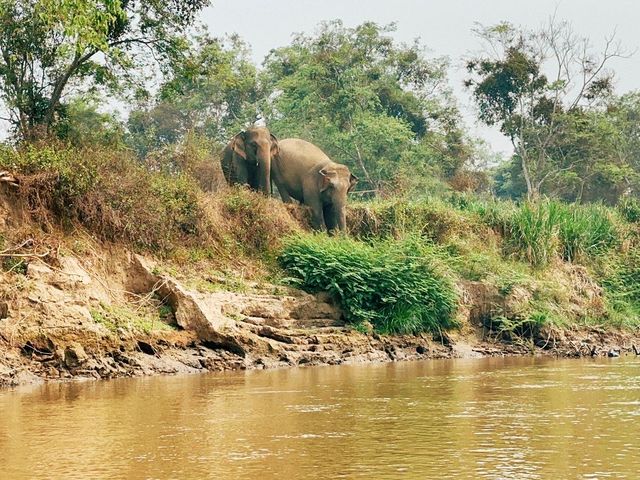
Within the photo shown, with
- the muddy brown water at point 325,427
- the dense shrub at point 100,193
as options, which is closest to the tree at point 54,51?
the dense shrub at point 100,193

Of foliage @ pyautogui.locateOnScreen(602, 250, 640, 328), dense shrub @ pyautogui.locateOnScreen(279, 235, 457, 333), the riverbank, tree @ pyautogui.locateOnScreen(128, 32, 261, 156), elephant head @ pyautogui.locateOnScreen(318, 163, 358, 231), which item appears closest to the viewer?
the riverbank

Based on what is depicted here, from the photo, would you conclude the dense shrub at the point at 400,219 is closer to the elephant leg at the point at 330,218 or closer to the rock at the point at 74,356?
the elephant leg at the point at 330,218

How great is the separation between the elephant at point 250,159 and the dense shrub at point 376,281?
3.44 meters

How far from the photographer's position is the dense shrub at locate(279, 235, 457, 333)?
21016 mm

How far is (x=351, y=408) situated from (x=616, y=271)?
1654 cm

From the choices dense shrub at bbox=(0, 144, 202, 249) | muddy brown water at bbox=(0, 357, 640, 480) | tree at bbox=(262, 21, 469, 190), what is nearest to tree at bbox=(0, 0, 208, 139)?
dense shrub at bbox=(0, 144, 202, 249)

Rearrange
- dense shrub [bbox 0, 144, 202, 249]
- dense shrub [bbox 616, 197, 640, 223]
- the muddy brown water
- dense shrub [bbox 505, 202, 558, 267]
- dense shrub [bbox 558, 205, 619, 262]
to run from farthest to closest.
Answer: dense shrub [bbox 616, 197, 640, 223]
dense shrub [bbox 558, 205, 619, 262]
dense shrub [bbox 505, 202, 558, 267]
dense shrub [bbox 0, 144, 202, 249]
the muddy brown water

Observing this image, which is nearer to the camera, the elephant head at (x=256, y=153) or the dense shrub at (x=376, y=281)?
the dense shrub at (x=376, y=281)

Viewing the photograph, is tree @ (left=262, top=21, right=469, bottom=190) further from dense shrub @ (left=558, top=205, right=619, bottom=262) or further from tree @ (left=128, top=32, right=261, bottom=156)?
dense shrub @ (left=558, top=205, right=619, bottom=262)

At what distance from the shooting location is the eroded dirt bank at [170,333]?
1575 centimetres

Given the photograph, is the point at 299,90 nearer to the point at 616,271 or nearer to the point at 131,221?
the point at 616,271

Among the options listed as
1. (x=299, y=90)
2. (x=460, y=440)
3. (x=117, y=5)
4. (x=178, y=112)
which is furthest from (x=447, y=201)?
(x=178, y=112)

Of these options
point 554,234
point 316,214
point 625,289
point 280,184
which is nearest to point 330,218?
point 316,214

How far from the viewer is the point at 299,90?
126 feet
